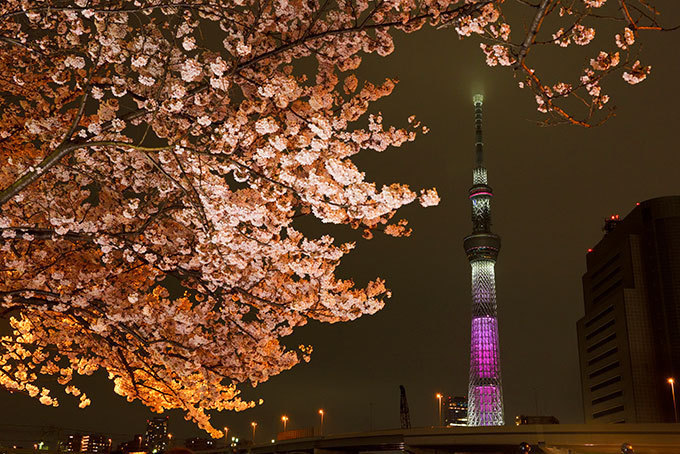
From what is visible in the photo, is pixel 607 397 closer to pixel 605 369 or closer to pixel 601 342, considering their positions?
pixel 605 369

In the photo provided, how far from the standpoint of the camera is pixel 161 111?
22.2 feet

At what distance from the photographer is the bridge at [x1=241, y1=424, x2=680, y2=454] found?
28.8 meters

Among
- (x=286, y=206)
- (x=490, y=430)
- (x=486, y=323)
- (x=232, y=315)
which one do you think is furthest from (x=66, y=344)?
(x=486, y=323)

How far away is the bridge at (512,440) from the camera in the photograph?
2884 cm

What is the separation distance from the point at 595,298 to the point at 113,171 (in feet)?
334

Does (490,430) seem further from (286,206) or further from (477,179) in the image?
(477,179)

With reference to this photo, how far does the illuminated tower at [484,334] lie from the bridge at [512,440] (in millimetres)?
31402

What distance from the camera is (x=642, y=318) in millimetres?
84000

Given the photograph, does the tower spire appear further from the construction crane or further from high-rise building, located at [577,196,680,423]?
the construction crane

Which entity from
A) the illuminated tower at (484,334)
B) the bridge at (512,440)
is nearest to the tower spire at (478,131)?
the illuminated tower at (484,334)

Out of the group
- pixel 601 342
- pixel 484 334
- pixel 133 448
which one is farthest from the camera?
pixel 601 342

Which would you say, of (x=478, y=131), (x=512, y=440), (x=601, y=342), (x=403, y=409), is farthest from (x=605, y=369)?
(x=512, y=440)

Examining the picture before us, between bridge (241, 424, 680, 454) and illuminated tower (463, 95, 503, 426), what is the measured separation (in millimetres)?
31402

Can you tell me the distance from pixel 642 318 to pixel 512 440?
5520 cm
